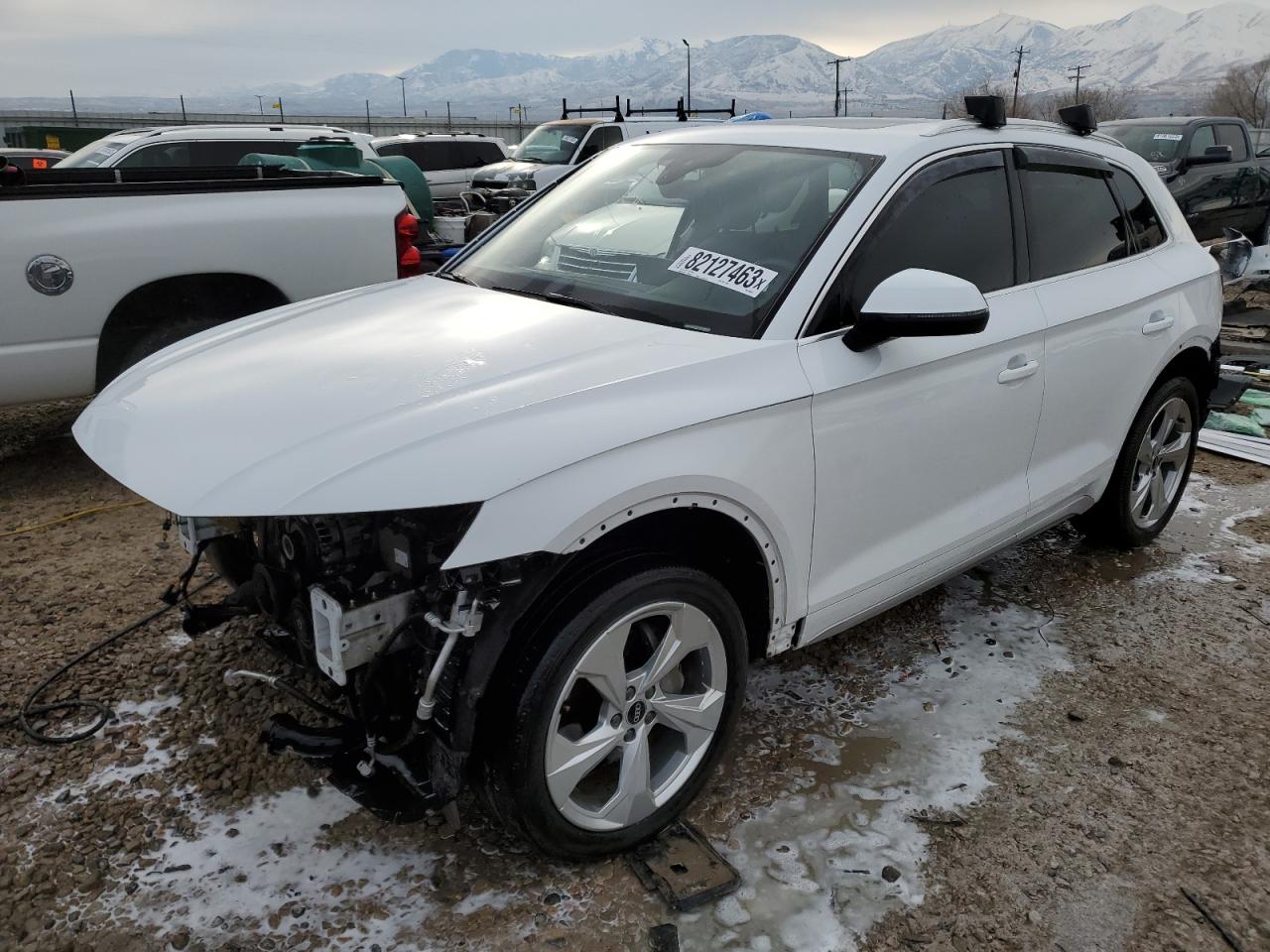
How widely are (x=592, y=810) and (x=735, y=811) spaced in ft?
1.64

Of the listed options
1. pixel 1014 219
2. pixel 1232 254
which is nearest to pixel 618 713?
pixel 1014 219

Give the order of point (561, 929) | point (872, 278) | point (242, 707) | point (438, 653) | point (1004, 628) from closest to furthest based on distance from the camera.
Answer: point (438, 653)
point (561, 929)
point (872, 278)
point (242, 707)
point (1004, 628)

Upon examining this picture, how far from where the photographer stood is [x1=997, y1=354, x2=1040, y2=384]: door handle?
3180 millimetres

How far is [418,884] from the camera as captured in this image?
2.46 meters

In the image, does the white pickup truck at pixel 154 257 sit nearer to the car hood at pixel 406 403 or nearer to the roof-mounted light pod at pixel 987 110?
the car hood at pixel 406 403

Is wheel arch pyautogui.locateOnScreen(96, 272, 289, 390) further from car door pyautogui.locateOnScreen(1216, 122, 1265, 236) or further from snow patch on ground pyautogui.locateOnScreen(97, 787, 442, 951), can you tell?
car door pyautogui.locateOnScreen(1216, 122, 1265, 236)

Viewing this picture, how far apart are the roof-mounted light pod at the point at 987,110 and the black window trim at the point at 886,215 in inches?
3.6

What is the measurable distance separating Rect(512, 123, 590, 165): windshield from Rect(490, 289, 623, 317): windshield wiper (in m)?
12.3

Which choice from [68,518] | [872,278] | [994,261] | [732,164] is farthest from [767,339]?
[68,518]

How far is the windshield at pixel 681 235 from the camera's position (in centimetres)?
279

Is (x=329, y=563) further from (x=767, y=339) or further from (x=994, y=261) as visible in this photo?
(x=994, y=261)

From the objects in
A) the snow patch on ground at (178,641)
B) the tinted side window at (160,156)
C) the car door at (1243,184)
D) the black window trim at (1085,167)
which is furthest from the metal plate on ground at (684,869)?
the car door at (1243,184)

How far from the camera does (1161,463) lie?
443 centimetres

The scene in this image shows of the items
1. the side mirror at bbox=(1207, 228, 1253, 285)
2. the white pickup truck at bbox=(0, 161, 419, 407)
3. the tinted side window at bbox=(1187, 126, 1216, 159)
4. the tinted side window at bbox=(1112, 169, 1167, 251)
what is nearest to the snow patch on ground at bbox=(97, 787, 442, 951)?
the white pickup truck at bbox=(0, 161, 419, 407)
